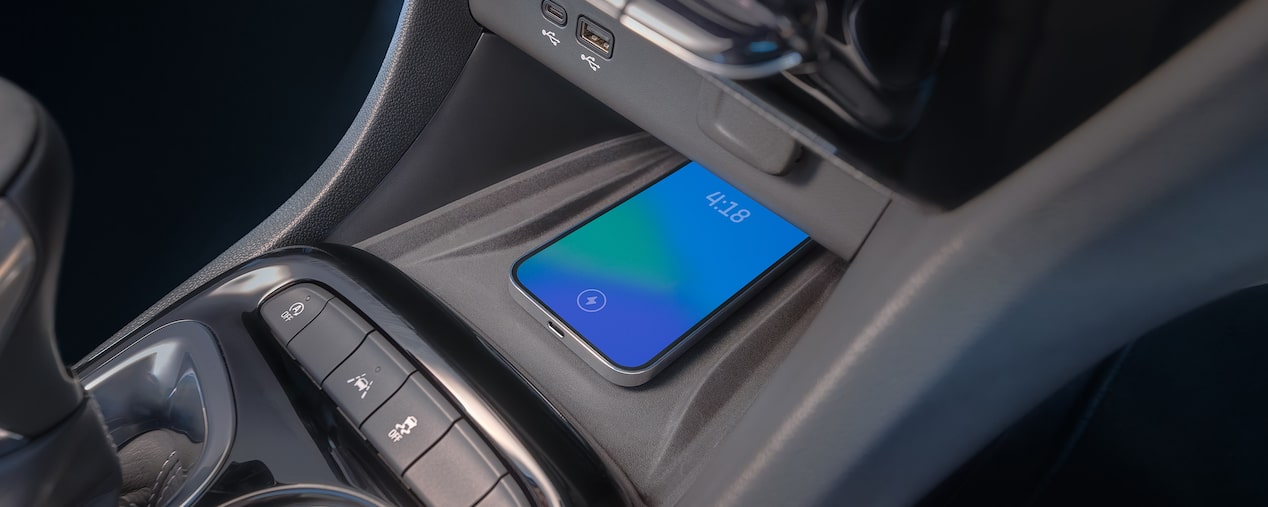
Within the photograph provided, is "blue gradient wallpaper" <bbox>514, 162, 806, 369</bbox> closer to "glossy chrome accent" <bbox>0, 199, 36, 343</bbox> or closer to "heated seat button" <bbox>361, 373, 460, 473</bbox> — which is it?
"heated seat button" <bbox>361, 373, 460, 473</bbox>

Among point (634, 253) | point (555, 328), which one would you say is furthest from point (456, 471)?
point (634, 253)

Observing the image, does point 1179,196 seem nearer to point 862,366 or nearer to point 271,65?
point 862,366

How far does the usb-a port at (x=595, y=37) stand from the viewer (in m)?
0.59

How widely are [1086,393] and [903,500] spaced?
0.24 m

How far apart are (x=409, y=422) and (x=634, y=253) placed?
23cm

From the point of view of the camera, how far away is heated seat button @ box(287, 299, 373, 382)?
0.57m

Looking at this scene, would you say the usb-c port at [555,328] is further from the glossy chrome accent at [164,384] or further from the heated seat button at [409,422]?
the glossy chrome accent at [164,384]

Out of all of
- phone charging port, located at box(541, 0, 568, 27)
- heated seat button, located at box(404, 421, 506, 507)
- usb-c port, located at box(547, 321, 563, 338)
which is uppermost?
phone charging port, located at box(541, 0, 568, 27)

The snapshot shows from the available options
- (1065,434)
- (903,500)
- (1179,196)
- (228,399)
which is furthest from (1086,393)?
(228,399)

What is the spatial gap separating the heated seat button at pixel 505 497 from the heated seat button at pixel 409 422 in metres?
0.05

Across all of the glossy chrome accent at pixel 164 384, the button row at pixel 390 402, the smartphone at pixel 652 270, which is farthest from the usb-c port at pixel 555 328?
the glossy chrome accent at pixel 164 384

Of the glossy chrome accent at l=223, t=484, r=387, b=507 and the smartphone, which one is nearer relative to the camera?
the glossy chrome accent at l=223, t=484, r=387, b=507

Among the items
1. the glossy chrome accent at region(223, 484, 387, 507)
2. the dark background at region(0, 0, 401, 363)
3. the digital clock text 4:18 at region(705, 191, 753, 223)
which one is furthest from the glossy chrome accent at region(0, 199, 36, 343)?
the digital clock text 4:18 at region(705, 191, 753, 223)

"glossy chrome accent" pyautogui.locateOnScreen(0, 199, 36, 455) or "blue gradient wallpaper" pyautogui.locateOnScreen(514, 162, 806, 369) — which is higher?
"glossy chrome accent" pyautogui.locateOnScreen(0, 199, 36, 455)
